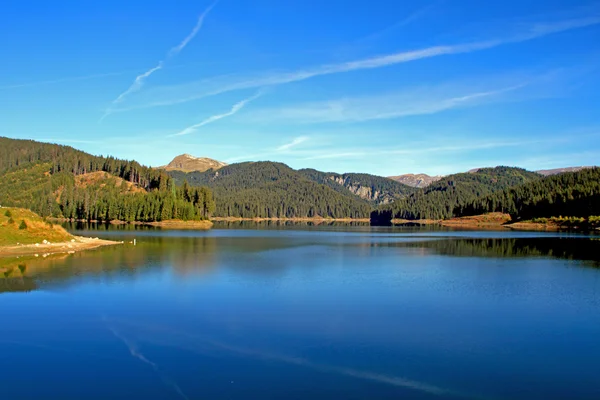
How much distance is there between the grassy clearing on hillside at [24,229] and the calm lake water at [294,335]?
14.1 m

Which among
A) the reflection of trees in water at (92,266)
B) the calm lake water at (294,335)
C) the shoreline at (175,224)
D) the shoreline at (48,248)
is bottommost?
the calm lake water at (294,335)

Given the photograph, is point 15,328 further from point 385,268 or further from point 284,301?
point 385,268

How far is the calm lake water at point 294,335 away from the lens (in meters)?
16.3

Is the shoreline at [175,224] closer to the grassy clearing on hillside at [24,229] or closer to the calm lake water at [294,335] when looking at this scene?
the grassy clearing on hillside at [24,229]

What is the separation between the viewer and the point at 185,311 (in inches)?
1076

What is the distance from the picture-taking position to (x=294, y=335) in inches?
879

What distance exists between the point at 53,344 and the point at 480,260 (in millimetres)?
48649

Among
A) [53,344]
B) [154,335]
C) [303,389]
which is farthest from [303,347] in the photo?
[53,344]

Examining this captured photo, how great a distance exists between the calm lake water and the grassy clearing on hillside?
14.1 m

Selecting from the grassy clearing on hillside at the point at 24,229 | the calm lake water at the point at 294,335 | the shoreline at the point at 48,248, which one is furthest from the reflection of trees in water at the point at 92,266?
the grassy clearing on hillside at the point at 24,229

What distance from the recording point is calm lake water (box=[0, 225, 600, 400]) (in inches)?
641

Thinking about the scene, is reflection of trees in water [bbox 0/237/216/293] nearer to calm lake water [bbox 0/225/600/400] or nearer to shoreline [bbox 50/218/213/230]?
calm lake water [bbox 0/225/600/400]

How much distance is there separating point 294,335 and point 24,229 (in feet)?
160

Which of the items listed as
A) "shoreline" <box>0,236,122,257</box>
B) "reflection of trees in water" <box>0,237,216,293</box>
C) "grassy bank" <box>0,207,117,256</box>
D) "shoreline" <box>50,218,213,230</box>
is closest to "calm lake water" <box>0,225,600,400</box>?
"reflection of trees in water" <box>0,237,216,293</box>
